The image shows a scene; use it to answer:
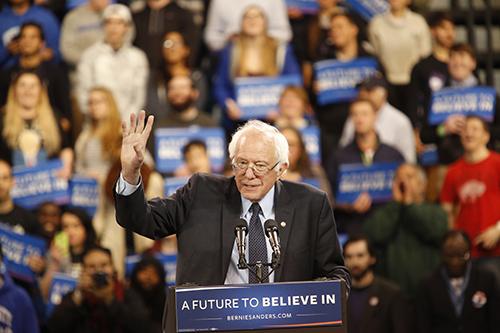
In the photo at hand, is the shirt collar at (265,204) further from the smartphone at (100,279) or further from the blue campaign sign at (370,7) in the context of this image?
the blue campaign sign at (370,7)

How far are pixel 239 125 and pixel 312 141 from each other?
571 millimetres

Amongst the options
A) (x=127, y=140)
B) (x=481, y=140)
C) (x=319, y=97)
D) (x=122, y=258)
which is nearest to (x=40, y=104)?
(x=122, y=258)

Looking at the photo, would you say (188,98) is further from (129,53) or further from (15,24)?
(15,24)

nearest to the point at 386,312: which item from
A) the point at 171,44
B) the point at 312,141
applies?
the point at 312,141

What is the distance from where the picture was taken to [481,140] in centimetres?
897

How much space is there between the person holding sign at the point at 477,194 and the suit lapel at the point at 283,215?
158 inches

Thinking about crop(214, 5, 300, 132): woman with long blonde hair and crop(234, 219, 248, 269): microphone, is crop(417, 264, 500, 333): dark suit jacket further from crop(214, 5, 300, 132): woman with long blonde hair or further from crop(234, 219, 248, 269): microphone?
crop(234, 219, 248, 269): microphone

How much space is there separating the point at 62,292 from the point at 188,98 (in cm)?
222

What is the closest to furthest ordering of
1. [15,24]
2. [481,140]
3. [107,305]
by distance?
[107,305] < [481,140] < [15,24]

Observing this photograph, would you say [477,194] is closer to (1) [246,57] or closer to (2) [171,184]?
(2) [171,184]

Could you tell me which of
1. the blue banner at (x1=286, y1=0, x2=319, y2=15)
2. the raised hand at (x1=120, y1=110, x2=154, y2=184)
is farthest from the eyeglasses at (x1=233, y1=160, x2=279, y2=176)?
the blue banner at (x1=286, y1=0, x2=319, y2=15)

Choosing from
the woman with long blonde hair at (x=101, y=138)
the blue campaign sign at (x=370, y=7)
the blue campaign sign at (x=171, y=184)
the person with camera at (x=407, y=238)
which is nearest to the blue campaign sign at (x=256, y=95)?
the woman with long blonde hair at (x=101, y=138)

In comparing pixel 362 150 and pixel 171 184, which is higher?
pixel 362 150

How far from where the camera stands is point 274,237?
4.44m
